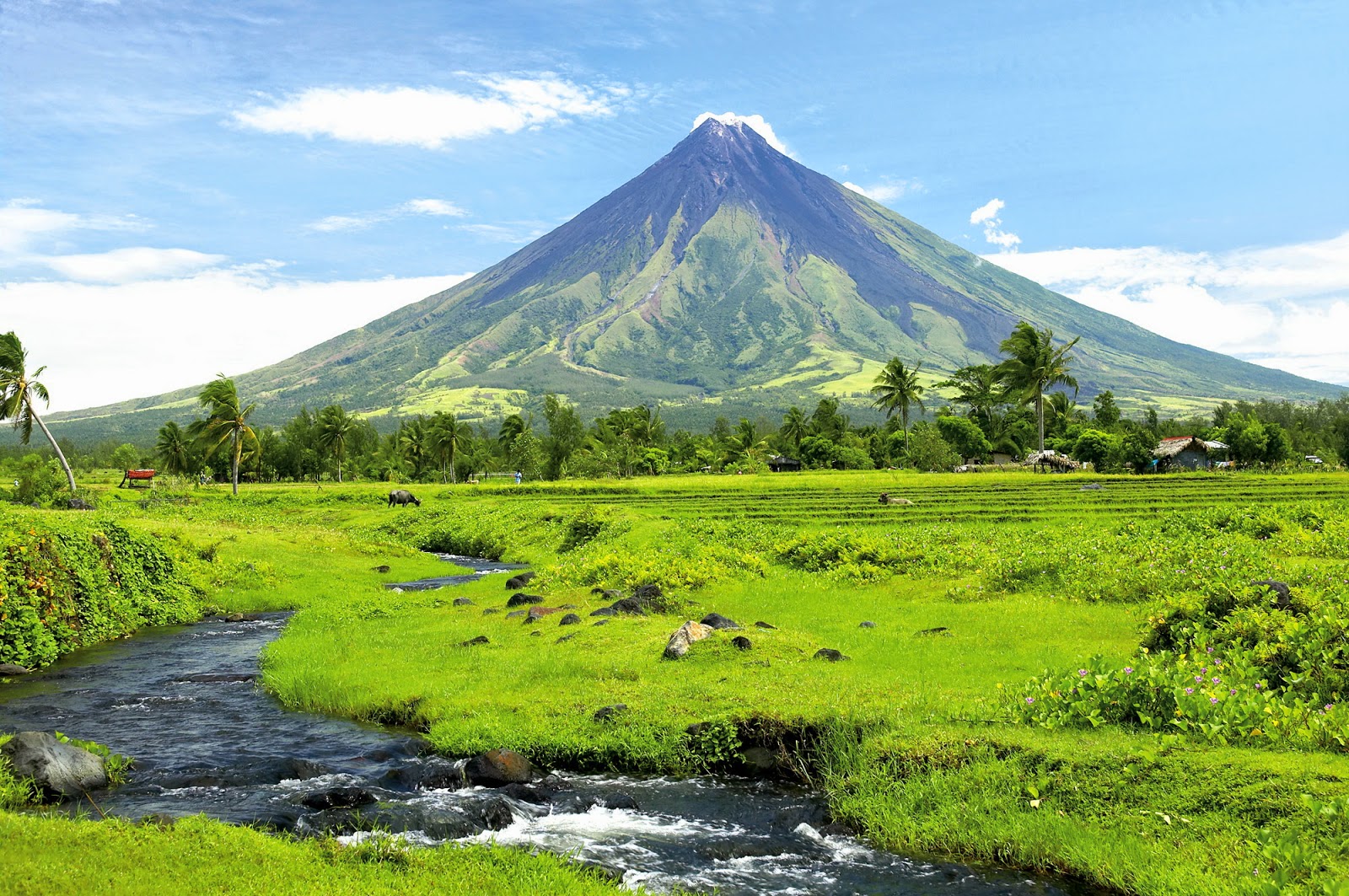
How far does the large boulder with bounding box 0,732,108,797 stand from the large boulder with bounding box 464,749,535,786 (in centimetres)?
469

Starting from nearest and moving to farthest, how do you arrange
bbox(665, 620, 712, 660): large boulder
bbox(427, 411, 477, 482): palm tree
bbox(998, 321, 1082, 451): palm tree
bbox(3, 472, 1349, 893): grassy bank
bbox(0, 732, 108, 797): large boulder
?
bbox(3, 472, 1349, 893): grassy bank → bbox(0, 732, 108, 797): large boulder → bbox(665, 620, 712, 660): large boulder → bbox(998, 321, 1082, 451): palm tree → bbox(427, 411, 477, 482): palm tree

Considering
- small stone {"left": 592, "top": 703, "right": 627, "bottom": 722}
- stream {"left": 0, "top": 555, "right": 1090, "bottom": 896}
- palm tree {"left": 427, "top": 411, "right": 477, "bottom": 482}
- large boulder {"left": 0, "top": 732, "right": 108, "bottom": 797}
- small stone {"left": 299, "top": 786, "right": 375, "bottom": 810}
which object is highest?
palm tree {"left": 427, "top": 411, "right": 477, "bottom": 482}

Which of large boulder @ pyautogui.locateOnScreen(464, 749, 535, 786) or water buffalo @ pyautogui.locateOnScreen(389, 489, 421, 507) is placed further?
water buffalo @ pyautogui.locateOnScreen(389, 489, 421, 507)

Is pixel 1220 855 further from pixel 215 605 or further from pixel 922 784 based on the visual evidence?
pixel 215 605

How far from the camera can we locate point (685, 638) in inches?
643

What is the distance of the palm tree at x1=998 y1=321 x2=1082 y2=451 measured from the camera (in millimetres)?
93000

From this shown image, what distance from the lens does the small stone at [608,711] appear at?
1305 cm

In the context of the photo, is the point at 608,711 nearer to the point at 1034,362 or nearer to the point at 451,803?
the point at 451,803

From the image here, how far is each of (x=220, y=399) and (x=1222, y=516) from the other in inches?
2890

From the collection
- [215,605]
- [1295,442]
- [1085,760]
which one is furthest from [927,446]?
[1085,760]

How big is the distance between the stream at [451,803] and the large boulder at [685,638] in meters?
4.07

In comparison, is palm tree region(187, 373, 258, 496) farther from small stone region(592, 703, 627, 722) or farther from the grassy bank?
small stone region(592, 703, 627, 722)

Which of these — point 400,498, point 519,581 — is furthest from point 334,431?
point 519,581

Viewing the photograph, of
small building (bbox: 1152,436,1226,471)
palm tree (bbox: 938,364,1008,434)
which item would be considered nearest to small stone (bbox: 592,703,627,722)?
small building (bbox: 1152,436,1226,471)
